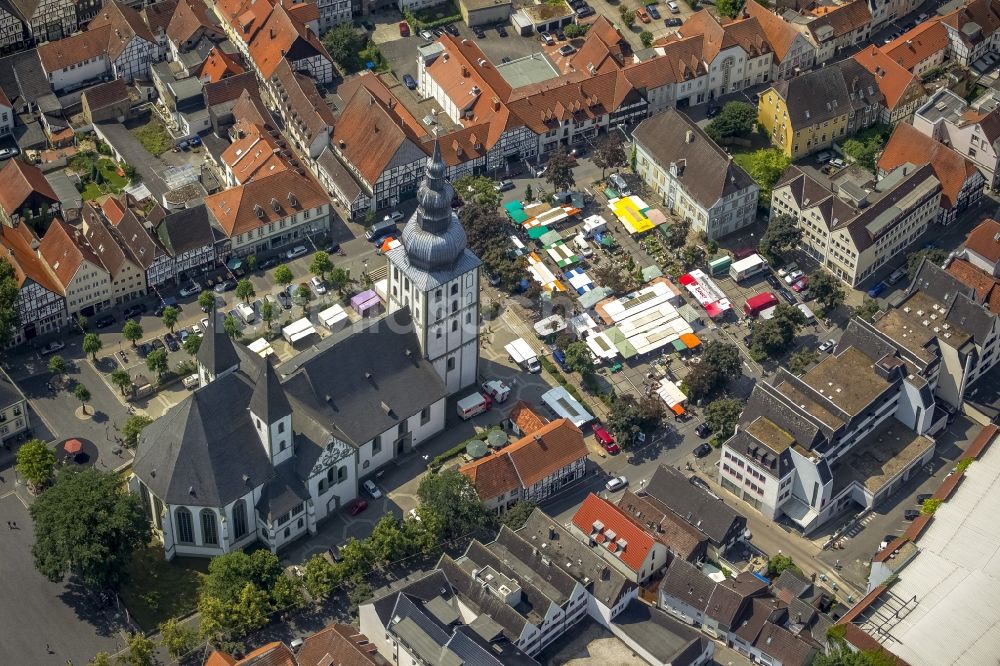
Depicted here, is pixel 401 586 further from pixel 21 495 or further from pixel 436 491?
pixel 21 495

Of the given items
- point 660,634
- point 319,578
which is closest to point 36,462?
point 319,578

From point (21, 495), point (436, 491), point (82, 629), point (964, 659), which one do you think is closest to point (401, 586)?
point (436, 491)

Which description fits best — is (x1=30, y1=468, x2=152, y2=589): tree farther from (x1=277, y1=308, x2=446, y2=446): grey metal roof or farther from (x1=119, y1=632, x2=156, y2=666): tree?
(x1=277, y1=308, x2=446, y2=446): grey metal roof

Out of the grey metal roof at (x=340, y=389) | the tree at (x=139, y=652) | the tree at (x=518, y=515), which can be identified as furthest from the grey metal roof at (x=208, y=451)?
the tree at (x=518, y=515)

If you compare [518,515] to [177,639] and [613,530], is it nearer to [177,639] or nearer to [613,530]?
[613,530]

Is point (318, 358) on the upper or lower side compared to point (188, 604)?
upper

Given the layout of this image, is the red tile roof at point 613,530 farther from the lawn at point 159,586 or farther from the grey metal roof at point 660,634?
the lawn at point 159,586

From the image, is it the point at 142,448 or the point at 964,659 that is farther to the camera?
the point at 142,448
